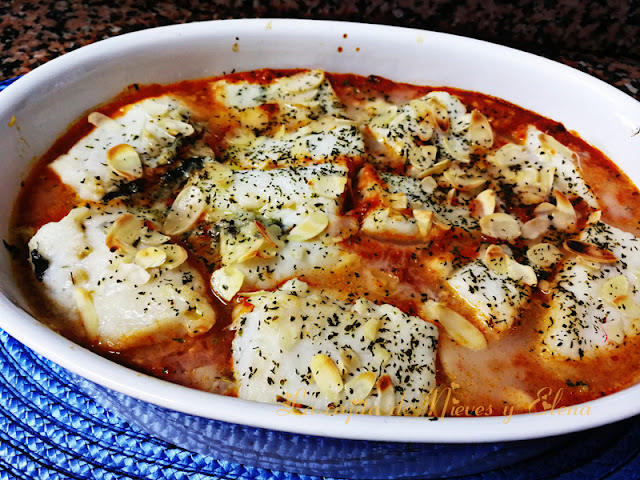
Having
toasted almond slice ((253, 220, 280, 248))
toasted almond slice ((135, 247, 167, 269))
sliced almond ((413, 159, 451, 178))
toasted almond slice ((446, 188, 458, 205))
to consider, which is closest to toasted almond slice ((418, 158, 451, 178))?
sliced almond ((413, 159, 451, 178))

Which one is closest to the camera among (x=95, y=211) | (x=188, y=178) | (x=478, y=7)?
(x=95, y=211)

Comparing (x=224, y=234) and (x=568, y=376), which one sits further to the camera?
(x=224, y=234)

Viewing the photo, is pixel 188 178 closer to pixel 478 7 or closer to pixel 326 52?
pixel 326 52

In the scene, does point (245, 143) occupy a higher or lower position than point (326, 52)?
lower

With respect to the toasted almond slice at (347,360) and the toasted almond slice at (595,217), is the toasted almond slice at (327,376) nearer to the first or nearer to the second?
the toasted almond slice at (347,360)

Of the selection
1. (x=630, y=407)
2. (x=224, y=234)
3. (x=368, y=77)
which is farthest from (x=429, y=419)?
(x=368, y=77)

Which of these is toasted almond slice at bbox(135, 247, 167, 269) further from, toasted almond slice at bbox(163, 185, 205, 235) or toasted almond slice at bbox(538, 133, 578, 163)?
toasted almond slice at bbox(538, 133, 578, 163)
